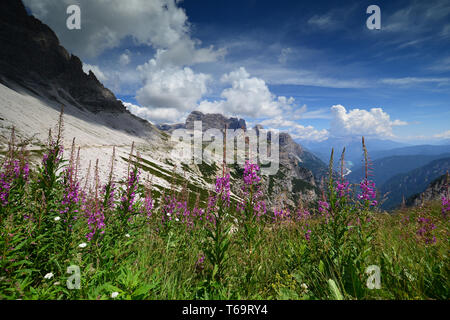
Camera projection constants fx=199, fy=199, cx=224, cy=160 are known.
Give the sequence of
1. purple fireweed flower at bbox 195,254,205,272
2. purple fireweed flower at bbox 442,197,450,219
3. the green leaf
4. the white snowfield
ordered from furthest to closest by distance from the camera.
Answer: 1. the white snowfield
2. purple fireweed flower at bbox 442,197,450,219
3. purple fireweed flower at bbox 195,254,205,272
4. the green leaf

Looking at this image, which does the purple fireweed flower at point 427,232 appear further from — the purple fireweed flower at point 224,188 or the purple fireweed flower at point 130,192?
the purple fireweed flower at point 130,192

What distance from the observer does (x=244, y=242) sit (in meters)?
4.79

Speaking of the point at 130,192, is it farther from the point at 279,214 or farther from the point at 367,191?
the point at 367,191

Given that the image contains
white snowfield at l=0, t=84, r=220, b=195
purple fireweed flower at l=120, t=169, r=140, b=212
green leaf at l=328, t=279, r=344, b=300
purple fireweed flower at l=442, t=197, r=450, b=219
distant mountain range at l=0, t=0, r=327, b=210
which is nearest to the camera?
green leaf at l=328, t=279, r=344, b=300

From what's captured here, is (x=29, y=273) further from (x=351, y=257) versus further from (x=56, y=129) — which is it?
(x=351, y=257)

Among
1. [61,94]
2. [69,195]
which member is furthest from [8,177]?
[61,94]

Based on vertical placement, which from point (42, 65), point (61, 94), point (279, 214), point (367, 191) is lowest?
point (279, 214)

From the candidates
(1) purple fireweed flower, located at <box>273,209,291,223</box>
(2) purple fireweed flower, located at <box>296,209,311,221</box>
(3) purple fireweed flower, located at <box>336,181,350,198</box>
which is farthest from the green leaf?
(2) purple fireweed flower, located at <box>296,209,311,221</box>

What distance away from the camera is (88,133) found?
114m

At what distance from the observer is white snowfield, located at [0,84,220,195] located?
6644 cm

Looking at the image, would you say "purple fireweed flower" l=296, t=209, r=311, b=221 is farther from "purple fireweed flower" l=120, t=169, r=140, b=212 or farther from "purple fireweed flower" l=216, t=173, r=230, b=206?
"purple fireweed flower" l=120, t=169, r=140, b=212

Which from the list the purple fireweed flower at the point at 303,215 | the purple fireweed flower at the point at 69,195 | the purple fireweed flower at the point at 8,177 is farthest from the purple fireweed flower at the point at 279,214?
the purple fireweed flower at the point at 8,177
